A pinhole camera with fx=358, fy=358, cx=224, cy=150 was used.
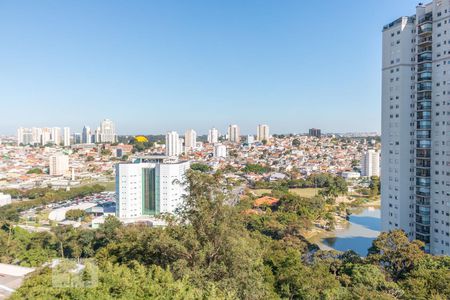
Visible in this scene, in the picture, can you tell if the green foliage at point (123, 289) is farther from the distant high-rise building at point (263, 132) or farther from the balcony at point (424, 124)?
the distant high-rise building at point (263, 132)

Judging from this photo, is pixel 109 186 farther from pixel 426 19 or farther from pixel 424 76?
pixel 426 19

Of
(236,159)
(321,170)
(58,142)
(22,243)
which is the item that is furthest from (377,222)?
(58,142)

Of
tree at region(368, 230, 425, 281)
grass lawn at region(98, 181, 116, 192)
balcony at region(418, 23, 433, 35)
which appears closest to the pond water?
tree at region(368, 230, 425, 281)

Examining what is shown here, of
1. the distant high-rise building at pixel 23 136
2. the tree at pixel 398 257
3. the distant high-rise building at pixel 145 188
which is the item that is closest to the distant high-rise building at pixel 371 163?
the distant high-rise building at pixel 145 188

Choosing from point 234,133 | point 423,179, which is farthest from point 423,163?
point 234,133

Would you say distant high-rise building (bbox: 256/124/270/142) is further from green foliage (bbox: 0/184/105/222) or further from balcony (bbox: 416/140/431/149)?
balcony (bbox: 416/140/431/149)
